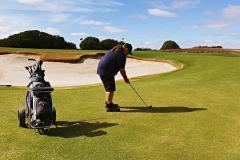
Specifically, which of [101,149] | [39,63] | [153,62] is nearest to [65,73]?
[153,62]

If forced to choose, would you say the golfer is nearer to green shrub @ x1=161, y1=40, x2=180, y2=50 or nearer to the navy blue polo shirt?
the navy blue polo shirt

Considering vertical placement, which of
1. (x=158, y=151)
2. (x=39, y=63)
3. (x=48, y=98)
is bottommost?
(x=158, y=151)

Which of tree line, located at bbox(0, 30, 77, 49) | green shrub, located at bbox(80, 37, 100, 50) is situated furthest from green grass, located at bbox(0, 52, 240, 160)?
green shrub, located at bbox(80, 37, 100, 50)

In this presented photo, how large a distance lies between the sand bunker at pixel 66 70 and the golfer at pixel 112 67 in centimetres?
1353

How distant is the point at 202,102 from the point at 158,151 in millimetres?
5615

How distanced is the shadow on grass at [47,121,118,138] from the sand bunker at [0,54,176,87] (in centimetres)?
1536

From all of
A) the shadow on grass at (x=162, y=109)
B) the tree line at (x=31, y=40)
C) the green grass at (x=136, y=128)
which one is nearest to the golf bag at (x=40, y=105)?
the green grass at (x=136, y=128)

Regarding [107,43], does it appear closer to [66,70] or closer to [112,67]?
[66,70]

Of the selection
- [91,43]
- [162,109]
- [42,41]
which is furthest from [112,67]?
[91,43]

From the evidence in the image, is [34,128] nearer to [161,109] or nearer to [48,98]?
[48,98]

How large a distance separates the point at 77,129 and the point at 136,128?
1.39 metres

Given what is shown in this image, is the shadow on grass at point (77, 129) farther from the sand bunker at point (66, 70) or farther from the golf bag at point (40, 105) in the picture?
the sand bunker at point (66, 70)

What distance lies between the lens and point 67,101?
14.6m

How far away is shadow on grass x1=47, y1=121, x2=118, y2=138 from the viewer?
1016 cm
